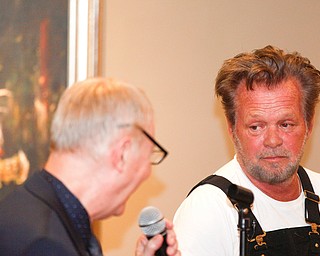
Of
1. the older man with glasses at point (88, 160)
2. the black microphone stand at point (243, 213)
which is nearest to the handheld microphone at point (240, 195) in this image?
the black microphone stand at point (243, 213)

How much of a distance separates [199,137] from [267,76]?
594mm

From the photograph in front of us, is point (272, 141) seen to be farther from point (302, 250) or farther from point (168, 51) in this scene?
point (168, 51)

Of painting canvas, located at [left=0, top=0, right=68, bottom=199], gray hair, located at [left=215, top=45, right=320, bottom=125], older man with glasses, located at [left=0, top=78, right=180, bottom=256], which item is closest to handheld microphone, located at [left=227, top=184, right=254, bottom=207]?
older man with glasses, located at [left=0, top=78, right=180, bottom=256]

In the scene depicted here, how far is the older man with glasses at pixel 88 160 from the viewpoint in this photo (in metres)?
1.77

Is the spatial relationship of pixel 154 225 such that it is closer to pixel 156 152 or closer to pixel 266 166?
pixel 156 152

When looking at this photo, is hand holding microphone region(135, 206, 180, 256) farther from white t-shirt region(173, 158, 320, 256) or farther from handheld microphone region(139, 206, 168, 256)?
white t-shirt region(173, 158, 320, 256)

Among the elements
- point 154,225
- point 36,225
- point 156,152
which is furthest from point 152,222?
point 36,225

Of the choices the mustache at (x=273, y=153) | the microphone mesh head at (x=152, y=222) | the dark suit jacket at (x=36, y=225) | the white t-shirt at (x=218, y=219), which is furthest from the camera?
the mustache at (x=273, y=153)

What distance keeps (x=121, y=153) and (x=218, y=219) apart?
0.93 m

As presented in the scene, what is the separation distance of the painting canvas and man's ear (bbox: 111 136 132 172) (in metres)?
1.11

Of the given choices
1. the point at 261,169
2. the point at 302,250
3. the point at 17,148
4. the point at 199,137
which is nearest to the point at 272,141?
the point at 261,169

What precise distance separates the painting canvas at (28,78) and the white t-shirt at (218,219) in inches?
24.1

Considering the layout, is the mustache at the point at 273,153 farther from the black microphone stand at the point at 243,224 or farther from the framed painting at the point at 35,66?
the framed painting at the point at 35,66

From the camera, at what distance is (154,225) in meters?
2.12
